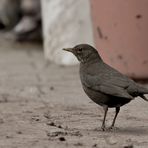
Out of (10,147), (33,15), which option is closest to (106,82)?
(10,147)

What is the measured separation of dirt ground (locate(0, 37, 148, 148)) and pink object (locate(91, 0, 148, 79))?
62 cm

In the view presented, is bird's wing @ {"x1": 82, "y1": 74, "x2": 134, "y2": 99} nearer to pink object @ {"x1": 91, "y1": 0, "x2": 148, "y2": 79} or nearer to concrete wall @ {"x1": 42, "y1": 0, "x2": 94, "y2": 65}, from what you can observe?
pink object @ {"x1": 91, "y1": 0, "x2": 148, "y2": 79}

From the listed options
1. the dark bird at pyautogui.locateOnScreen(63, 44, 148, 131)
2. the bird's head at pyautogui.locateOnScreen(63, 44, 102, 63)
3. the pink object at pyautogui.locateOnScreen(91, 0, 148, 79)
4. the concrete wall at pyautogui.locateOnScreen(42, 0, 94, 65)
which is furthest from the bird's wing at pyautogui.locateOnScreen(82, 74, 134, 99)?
the concrete wall at pyautogui.locateOnScreen(42, 0, 94, 65)

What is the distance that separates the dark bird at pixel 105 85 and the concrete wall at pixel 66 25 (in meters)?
4.71

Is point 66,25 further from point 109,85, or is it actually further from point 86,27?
point 109,85

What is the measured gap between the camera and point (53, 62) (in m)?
12.1

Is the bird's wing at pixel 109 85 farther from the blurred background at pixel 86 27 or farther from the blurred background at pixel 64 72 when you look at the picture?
the blurred background at pixel 86 27

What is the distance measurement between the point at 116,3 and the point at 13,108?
1.95 m

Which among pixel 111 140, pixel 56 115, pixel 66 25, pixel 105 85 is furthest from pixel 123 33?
pixel 111 140

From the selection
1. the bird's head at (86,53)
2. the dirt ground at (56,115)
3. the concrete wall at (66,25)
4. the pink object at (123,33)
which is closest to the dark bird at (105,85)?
the bird's head at (86,53)

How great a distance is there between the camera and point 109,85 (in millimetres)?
6344

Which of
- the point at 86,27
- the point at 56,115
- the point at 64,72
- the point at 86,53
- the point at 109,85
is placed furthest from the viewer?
the point at 86,27

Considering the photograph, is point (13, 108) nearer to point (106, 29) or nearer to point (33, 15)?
point (106, 29)

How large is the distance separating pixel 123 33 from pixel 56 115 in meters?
2.09
